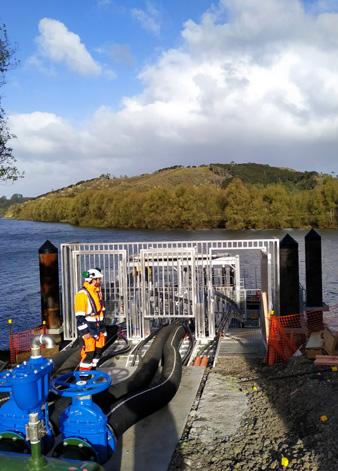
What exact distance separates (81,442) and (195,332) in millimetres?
5926

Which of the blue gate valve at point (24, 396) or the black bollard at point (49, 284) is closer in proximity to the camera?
the blue gate valve at point (24, 396)

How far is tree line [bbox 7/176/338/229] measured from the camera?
73.9 m

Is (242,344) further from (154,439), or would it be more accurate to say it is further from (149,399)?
(154,439)

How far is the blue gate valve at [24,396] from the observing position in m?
4.20

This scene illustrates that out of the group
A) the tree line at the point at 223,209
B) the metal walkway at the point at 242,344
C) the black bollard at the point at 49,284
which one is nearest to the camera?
the metal walkway at the point at 242,344

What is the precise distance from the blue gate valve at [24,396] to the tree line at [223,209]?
231ft

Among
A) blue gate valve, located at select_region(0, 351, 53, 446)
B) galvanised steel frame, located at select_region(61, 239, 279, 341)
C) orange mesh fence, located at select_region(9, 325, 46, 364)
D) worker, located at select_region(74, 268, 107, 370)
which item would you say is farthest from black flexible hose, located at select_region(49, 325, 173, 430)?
orange mesh fence, located at select_region(9, 325, 46, 364)

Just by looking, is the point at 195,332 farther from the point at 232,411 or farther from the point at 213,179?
the point at 213,179

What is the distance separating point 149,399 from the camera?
6242mm

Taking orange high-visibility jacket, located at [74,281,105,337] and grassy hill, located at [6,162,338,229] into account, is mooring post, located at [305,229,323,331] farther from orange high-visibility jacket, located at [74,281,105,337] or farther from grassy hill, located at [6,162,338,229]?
grassy hill, located at [6,162,338,229]

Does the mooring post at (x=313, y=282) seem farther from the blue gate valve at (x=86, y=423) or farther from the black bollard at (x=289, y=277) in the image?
the blue gate valve at (x=86, y=423)

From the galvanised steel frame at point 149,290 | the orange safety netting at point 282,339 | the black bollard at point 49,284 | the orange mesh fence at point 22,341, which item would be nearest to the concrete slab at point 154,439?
the orange safety netting at point 282,339

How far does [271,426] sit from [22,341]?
22.8 feet

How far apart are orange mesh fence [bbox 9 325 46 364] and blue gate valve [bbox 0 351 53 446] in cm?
541
